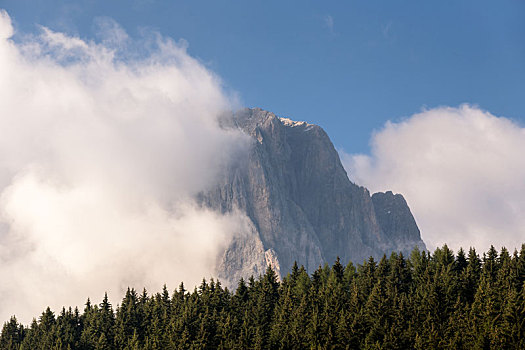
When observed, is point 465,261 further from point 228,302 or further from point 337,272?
point 228,302

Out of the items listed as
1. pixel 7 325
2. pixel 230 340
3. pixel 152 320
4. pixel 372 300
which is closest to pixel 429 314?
pixel 372 300

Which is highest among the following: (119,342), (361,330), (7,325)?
(7,325)

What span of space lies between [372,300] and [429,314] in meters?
10.5

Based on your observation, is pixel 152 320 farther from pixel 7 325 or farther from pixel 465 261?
pixel 465 261

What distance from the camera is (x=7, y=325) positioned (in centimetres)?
19550

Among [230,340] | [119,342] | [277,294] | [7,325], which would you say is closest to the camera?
[230,340]

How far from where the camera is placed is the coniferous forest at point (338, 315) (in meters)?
122

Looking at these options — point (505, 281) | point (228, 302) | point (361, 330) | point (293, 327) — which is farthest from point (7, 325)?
point (505, 281)

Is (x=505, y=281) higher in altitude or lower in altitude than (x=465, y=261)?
lower

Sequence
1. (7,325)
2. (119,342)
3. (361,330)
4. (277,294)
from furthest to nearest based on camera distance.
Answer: (7,325) < (277,294) < (119,342) < (361,330)

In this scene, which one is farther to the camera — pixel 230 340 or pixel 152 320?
pixel 152 320

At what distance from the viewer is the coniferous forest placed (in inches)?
4811

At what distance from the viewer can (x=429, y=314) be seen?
131m

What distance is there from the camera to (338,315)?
13525 cm
